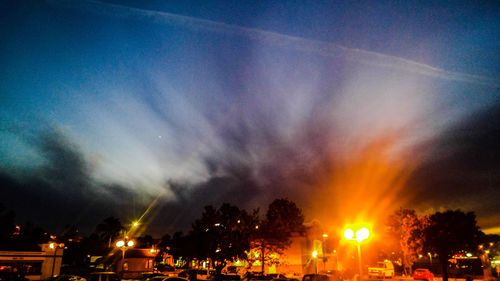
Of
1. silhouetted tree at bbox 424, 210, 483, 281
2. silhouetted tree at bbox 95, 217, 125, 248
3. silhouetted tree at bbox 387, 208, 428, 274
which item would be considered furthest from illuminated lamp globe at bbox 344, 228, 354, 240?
silhouetted tree at bbox 95, 217, 125, 248

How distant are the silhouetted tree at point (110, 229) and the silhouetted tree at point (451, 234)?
81.4m

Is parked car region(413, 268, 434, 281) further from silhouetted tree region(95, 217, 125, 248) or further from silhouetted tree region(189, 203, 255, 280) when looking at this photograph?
silhouetted tree region(95, 217, 125, 248)

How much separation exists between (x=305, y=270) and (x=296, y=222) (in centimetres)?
3379

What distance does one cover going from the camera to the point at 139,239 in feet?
370

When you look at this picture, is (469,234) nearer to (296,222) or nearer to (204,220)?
(204,220)

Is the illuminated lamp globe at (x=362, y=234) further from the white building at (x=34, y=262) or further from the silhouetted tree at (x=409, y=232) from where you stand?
the white building at (x=34, y=262)

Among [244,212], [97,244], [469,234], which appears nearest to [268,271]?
[244,212]

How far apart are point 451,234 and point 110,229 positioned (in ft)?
281

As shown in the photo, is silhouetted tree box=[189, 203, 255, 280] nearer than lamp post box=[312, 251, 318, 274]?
Yes

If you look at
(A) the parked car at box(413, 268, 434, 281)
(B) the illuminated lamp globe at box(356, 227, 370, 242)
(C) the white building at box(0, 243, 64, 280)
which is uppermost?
(B) the illuminated lamp globe at box(356, 227, 370, 242)

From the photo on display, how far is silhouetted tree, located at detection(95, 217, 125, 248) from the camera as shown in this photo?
89062 mm

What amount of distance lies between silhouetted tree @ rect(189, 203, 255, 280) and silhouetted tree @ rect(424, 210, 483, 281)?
85.8 feet

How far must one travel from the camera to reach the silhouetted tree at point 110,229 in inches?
3506

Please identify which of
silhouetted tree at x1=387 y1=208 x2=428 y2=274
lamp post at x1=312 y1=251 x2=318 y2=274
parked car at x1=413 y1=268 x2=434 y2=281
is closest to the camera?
parked car at x1=413 y1=268 x2=434 y2=281
